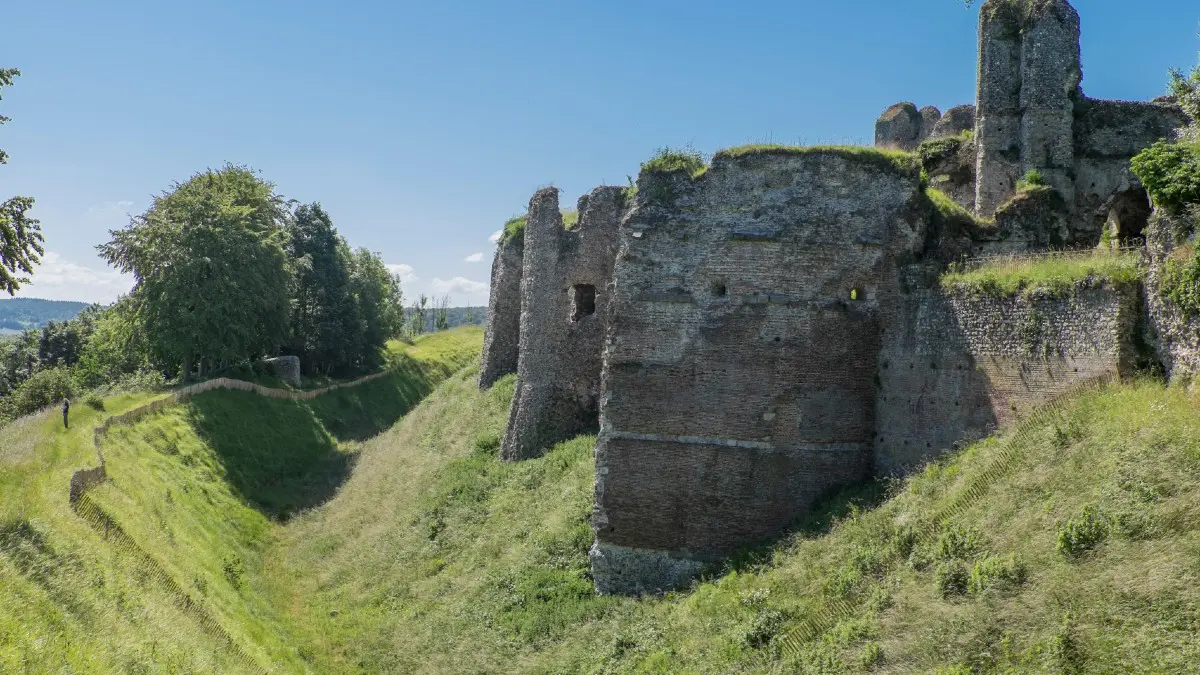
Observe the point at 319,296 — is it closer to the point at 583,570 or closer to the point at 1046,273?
the point at 583,570

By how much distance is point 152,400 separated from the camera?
30594 mm

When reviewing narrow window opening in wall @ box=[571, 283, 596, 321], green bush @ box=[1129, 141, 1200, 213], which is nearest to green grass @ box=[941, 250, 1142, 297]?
green bush @ box=[1129, 141, 1200, 213]

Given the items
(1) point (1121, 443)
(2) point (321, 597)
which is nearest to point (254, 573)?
(2) point (321, 597)

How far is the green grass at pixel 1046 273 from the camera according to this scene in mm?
11578

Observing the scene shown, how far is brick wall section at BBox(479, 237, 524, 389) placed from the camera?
3112 cm

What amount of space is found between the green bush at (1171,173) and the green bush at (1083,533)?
4166 mm

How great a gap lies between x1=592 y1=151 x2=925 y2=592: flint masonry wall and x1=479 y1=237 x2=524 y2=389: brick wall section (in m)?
15.6

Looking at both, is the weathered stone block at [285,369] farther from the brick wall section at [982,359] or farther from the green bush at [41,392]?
the brick wall section at [982,359]

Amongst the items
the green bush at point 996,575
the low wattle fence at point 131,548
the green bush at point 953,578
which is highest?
the green bush at point 996,575

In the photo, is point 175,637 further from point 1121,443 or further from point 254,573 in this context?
point 1121,443

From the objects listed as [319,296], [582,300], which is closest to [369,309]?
[319,296]

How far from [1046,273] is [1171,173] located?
2088 millimetres

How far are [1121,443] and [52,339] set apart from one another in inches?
2605

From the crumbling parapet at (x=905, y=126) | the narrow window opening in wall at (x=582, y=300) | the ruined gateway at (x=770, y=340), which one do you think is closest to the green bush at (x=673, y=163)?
the ruined gateway at (x=770, y=340)
